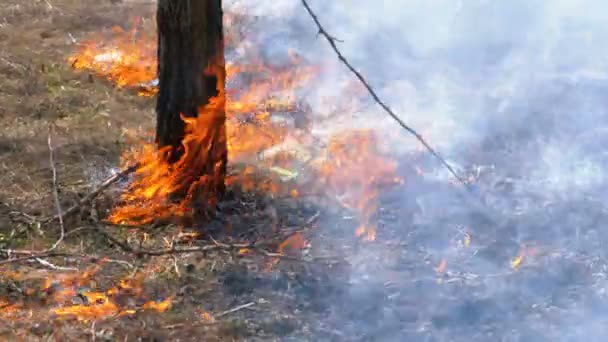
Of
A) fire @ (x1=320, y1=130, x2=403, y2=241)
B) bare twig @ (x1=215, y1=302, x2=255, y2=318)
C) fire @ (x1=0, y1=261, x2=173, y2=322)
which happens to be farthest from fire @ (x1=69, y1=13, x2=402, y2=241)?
bare twig @ (x1=215, y1=302, x2=255, y2=318)

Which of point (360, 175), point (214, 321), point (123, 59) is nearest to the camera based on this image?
point (214, 321)

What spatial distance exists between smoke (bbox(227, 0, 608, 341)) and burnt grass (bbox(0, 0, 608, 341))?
0.5 inches

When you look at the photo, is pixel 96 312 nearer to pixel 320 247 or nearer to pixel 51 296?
pixel 51 296

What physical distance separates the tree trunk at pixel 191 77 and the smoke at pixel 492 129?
1176 mm

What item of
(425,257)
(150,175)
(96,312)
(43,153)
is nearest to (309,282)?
(425,257)

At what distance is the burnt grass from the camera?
4070 millimetres

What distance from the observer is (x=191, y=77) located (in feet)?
16.1

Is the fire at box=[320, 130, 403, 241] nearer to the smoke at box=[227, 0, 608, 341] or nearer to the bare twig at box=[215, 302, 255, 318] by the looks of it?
the smoke at box=[227, 0, 608, 341]

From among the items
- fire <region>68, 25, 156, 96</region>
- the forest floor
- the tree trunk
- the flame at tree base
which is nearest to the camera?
the forest floor

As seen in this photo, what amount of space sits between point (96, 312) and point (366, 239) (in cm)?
155

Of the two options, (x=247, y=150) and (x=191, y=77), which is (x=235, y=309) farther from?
(x=247, y=150)

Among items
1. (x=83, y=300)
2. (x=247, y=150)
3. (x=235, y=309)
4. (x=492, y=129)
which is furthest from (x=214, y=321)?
(x=492, y=129)

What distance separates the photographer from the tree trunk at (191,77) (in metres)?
4.79

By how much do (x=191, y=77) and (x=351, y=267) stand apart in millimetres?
1474
